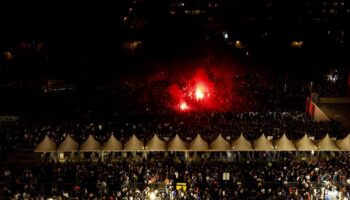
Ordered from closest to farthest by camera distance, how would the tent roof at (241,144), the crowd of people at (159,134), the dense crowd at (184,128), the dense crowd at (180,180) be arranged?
the dense crowd at (180,180), the crowd of people at (159,134), the tent roof at (241,144), the dense crowd at (184,128)

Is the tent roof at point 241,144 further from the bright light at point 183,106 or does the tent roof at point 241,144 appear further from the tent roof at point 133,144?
the bright light at point 183,106

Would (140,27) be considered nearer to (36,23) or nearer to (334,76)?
(36,23)

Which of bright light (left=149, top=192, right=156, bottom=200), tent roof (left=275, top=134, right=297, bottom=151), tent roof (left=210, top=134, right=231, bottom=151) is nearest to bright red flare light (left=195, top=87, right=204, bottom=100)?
tent roof (left=210, top=134, right=231, bottom=151)

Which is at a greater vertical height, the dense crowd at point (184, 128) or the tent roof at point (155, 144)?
the dense crowd at point (184, 128)

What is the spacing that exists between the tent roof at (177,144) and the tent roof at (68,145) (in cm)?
555

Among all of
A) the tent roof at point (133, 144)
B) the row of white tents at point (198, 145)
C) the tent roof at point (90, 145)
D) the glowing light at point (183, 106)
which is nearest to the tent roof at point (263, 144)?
the row of white tents at point (198, 145)

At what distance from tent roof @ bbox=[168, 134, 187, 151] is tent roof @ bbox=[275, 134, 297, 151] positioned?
545cm

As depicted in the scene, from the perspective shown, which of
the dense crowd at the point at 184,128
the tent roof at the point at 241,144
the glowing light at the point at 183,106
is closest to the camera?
the tent roof at the point at 241,144

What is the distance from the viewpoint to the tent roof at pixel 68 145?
27.1 metres

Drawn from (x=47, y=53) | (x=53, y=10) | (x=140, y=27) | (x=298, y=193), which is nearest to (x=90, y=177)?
(x=298, y=193)

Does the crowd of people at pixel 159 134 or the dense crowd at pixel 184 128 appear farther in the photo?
the dense crowd at pixel 184 128

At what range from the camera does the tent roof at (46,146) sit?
27000mm

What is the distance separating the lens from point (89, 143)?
27391mm

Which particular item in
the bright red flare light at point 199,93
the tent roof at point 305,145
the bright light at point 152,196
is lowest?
the bright light at point 152,196
